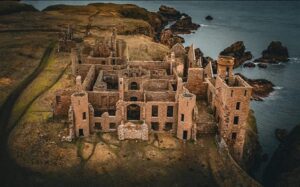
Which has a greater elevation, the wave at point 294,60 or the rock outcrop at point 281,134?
the wave at point 294,60

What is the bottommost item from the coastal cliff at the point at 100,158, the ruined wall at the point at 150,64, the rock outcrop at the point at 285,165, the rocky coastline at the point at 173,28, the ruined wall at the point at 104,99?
the rock outcrop at the point at 285,165

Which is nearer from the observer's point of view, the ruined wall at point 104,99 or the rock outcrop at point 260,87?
the ruined wall at point 104,99

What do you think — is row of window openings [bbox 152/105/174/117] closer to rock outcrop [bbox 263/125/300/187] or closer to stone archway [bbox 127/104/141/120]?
stone archway [bbox 127/104/141/120]

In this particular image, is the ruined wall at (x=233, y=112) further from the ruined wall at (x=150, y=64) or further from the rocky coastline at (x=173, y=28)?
the rocky coastline at (x=173, y=28)

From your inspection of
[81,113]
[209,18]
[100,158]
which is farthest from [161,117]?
[209,18]

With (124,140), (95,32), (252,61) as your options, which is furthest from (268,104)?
(95,32)

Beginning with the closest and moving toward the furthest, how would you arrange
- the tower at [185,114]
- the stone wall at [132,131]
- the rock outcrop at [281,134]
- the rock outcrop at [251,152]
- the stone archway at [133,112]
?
the tower at [185,114] < the stone wall at [132,131] < the stone archway at [133,112] < the rock outcrop at [251,152] < the rock outcrop at [281,134]

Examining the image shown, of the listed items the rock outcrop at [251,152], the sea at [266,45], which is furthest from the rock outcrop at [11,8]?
the rock outcrop at [251,152]
